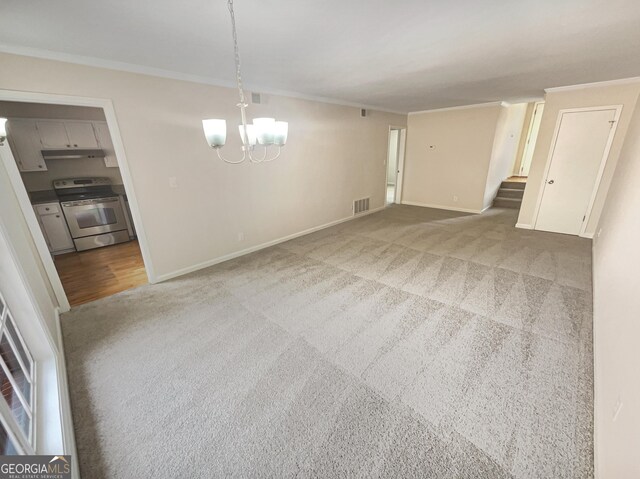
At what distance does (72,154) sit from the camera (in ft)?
14.0

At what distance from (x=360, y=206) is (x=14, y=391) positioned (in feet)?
18.4

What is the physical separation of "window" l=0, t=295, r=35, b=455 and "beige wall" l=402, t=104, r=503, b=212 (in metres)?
7.13

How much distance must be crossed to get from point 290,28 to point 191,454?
281 cm

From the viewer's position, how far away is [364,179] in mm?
5984

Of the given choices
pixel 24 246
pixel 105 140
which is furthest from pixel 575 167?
pixel 105 140

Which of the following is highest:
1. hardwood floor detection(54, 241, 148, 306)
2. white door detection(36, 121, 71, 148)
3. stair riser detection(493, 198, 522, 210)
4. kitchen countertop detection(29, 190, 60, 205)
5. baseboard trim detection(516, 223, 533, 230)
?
white door detection(36, 121, 71, 148)

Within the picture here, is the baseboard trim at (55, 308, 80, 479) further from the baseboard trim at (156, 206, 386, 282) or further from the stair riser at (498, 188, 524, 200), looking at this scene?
the stair riser at (498, 188, 524, 200)

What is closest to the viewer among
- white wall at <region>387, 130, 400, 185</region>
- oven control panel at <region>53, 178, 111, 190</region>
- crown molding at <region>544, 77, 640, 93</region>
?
crown molding at <region>544, 77, 640, 93</region>

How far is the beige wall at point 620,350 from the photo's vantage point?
1.10m

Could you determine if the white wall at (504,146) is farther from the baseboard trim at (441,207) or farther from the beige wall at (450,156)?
the baseboard trim at (441,207)

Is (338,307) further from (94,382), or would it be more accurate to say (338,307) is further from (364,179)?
(364,179)

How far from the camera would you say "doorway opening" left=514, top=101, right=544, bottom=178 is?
734 centimetres

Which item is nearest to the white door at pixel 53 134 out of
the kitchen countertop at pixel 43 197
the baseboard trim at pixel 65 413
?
the kitchen countertop at pixel 43 197

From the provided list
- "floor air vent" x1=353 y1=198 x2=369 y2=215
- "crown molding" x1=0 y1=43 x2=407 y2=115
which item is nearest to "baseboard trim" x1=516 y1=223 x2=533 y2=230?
"floor air vent" x1=353 y1=198 x2=369 y2=215
